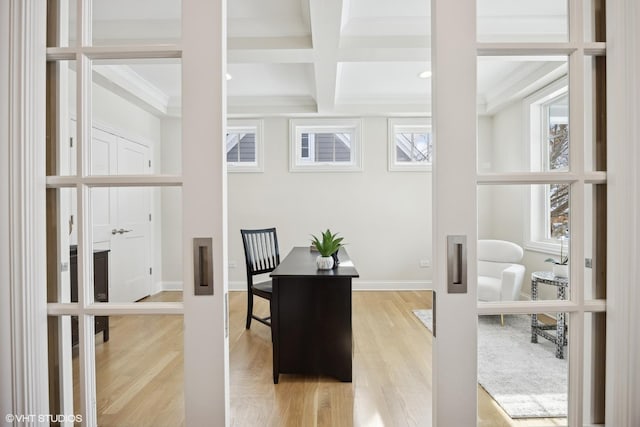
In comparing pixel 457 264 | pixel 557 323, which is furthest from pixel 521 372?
pixel 457 264

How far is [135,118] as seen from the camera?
4.42 meters

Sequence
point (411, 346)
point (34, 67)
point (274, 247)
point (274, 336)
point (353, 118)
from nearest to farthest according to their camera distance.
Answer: point (34, 67) < point (274, 336) < point (411, 346) < point (274, 247) < point (353, 118)

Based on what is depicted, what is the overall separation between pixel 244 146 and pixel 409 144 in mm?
2466

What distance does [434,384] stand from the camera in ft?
3.14

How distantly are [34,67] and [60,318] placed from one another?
69cm

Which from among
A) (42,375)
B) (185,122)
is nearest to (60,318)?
(42,375)

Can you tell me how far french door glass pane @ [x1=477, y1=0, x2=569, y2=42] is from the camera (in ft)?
8.27

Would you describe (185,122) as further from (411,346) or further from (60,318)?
(411,346)

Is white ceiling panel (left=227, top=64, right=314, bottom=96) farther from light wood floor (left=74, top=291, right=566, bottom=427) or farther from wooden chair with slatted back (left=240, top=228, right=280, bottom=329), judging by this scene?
light wood floor (left=74, top=291, right=566, bottom=427)

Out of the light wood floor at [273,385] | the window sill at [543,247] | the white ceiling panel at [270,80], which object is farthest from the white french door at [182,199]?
the window sill at [543,247]

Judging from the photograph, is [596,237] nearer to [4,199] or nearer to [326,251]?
[4,199]

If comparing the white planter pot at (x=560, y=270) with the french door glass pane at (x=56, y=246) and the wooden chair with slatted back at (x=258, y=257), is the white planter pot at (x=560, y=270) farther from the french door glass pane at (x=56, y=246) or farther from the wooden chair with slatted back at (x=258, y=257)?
the french door glass pane at (x=56, y=246)

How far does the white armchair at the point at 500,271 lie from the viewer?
325 centimetres

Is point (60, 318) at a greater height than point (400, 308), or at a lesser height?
greater
